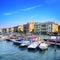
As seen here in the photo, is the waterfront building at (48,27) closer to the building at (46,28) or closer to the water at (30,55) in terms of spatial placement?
the building at (46,28)

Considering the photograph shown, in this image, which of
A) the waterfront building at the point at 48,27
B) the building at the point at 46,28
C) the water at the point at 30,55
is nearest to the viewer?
the water at the point at 30,55

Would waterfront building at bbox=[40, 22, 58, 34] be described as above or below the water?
above

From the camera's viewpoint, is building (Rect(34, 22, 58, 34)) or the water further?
building (Rect(34, 22, 58, 34))

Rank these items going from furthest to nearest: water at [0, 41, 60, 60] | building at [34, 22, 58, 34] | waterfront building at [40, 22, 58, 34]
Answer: building at [34, 22, 58, 34] → waterfront building at [40, 22, 58, 34] → water at [0, 41, 60, 60]

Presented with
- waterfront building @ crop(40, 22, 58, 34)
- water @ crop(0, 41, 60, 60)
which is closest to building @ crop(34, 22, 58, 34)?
waterfront building @ crop(40, 22, 58, 34)

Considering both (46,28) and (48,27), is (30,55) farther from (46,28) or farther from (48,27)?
(46,28)

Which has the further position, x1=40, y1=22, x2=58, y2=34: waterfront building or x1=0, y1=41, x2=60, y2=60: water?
x1=40, y1=22, x2=58, y2=34: waterfront building

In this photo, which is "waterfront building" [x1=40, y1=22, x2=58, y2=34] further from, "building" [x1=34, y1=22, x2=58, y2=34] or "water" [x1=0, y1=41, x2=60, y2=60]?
"water" [x1=0, y1=41, x2=60, y2=60]

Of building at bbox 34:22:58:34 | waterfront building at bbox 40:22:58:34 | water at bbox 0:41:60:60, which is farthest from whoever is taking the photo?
building at bbox 34:22:58:34

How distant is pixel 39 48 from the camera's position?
19922 millimetres

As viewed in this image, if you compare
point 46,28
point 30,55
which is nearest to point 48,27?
point 46,28

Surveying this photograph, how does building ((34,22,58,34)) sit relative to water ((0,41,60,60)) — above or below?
above

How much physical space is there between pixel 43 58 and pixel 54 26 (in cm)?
5423

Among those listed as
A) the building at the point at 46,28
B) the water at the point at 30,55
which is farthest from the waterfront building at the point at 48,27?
the water at the point at 30,55
